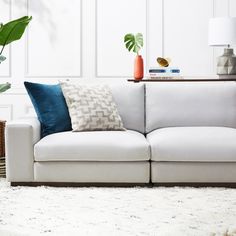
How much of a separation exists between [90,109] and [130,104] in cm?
40

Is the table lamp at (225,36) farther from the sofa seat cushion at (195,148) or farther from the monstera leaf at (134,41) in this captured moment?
the sofa seat cushion at (195,148)

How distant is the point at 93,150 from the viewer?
3.52m

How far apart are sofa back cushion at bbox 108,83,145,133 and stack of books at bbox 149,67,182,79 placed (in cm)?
72

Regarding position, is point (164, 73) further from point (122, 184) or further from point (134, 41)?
point (122, 184)

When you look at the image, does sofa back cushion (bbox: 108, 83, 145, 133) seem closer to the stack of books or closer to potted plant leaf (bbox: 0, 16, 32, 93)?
the stack of books

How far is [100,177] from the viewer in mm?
3559

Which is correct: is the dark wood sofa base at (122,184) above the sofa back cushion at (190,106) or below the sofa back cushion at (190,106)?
below

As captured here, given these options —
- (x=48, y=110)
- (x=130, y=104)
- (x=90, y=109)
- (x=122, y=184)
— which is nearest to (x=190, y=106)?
(x=130, y=104)

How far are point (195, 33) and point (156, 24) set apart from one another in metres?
0.43

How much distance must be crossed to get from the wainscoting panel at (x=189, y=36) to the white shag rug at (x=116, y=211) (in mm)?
2449

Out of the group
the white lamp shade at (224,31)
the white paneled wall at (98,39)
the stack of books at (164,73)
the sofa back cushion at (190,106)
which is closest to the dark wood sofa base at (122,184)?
the sofa back cushion at (190,106)

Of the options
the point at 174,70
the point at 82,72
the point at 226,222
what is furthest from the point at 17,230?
the point at 82,72

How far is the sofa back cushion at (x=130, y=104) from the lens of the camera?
413 cm

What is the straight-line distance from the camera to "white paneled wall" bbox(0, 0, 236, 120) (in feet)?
18.7
